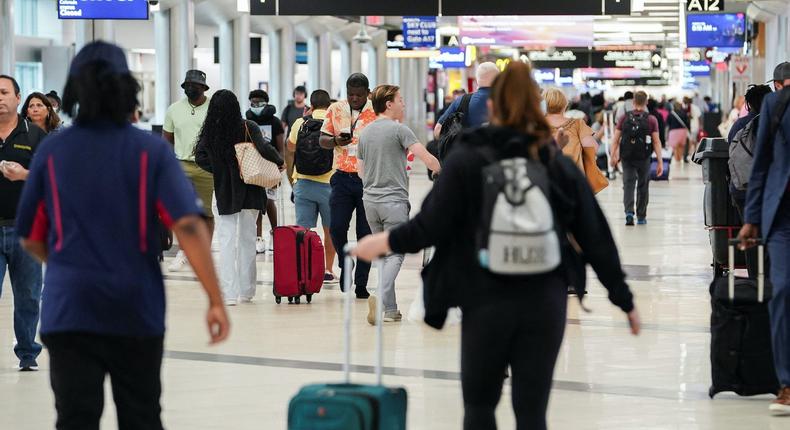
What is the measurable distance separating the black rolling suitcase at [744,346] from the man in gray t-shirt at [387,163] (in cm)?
284

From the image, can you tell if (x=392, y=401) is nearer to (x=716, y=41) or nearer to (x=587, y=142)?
(x=587, y=142)

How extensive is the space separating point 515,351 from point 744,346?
3066 mm

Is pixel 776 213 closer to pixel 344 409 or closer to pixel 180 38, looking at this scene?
pixel 344 409

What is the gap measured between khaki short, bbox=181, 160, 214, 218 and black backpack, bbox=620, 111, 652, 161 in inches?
296

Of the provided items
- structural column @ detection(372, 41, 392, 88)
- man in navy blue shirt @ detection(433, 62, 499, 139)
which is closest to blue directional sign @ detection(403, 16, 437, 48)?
structural column @ detection(372, 41, 392, 88)

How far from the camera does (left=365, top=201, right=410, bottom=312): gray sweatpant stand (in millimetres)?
9516

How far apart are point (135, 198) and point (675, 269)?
1014cm

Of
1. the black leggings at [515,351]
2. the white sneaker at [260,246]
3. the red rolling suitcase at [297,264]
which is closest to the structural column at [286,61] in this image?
the white sneaker at [260,246]

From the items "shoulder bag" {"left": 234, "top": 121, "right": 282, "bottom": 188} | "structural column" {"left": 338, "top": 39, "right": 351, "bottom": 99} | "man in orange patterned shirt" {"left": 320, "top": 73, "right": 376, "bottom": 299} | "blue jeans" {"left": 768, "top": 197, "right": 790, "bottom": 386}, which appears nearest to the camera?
"blue jeans" {"left": 768, "top": 197, "right": 790, "bottom": 386}

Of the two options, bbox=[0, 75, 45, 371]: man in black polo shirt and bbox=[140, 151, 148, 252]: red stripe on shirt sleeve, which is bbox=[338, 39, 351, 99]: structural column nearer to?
bbox=[0, 75, 45, 371]: man in black polo shirt

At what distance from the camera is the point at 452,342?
29.9 feet

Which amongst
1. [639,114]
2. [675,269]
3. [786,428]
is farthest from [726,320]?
[639,114]

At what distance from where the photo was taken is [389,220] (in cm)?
966

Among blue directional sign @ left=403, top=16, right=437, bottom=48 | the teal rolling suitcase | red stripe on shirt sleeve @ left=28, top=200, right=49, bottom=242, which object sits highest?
blue directional sign @ left=403, top=16, right=437, bottom=48
